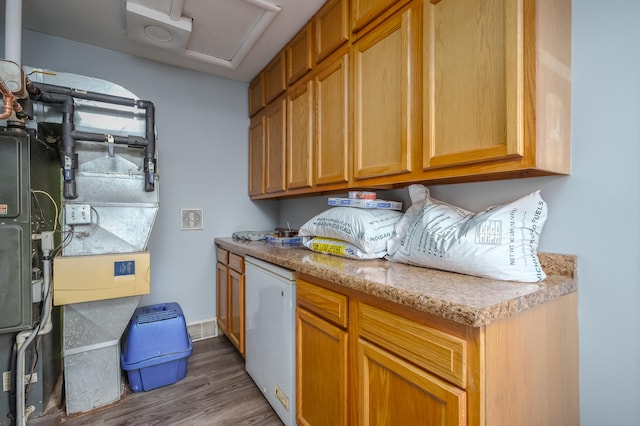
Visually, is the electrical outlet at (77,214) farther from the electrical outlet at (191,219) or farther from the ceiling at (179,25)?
the ceiling at (179,25)

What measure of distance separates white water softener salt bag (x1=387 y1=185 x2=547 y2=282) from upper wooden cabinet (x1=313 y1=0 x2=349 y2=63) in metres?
1.10

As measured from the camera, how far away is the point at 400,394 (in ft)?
2.87

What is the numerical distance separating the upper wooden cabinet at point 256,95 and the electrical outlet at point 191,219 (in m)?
1.07

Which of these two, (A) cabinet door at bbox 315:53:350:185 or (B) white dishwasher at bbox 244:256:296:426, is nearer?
(B) white dishwasher at bbox 244:256:296:426

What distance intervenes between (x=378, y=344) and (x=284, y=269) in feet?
2.14

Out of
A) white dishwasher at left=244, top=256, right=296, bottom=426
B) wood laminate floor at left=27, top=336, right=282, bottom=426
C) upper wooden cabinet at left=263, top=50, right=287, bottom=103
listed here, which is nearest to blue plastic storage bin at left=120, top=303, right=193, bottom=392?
wood laminate floor at left=27, top=336, right=282, bottom=426

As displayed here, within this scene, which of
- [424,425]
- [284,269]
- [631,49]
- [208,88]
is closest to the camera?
[424,425]

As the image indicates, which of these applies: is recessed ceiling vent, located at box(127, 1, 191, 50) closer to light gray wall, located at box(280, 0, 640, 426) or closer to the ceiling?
the ceiling

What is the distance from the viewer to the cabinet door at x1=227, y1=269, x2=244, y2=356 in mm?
2012

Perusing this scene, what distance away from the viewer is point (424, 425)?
0.81 m

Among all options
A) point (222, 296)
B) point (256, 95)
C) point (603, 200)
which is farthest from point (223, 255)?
point (603, 200)

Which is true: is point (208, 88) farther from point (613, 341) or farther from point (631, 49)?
point (613, 341)

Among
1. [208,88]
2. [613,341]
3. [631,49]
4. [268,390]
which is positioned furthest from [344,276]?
[208,88]

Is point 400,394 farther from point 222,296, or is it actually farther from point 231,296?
point 222,296
